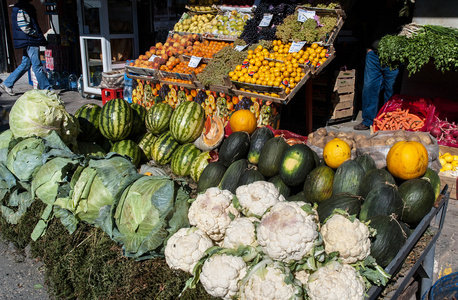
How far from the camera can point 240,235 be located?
2037mm

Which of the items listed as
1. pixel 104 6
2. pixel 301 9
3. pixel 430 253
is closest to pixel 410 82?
pixel 301 9

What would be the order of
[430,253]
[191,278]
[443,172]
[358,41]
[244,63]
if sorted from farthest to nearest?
[358,41] < [244,63] < [443,172] < [430,253] < [191,278]

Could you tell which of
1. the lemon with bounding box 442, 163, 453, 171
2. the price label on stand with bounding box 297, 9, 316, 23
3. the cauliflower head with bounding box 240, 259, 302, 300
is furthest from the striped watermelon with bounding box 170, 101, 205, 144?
the lemon with bounding box 442, 163, 453, 171

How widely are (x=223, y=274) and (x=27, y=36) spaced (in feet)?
29.6

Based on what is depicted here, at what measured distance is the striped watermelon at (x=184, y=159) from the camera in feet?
13.9

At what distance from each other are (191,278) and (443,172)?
3.57 meters

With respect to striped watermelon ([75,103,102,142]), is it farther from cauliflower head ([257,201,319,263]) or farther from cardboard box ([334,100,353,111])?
cardboard box ([334,100,353,111])

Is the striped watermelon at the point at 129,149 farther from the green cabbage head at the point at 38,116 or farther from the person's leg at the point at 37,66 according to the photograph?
the person's leg at the point at 37,66

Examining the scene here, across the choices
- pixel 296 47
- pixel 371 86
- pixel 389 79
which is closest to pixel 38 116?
pixel 296 47

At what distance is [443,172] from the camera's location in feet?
14.2

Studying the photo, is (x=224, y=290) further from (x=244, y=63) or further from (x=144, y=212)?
(x=244, y=63)

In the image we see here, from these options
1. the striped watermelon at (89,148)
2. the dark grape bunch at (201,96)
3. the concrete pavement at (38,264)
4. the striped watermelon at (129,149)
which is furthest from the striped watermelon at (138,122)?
the concrete pavement at (38,264)

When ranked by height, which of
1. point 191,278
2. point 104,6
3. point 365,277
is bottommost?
point 191,278

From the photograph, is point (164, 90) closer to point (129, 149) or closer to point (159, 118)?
point (159, 118)
